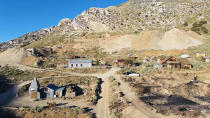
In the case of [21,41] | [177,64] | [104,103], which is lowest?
[104,103]

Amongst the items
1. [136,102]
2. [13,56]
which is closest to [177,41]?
[136,102]

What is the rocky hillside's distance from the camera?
108 metres

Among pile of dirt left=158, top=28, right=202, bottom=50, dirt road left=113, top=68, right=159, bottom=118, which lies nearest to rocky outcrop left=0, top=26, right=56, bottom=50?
pile of dirt left=158, top=28, right=202, bottom=50

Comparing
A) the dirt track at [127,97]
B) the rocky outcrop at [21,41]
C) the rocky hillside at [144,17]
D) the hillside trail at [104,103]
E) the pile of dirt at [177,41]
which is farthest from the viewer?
the rocky outcrop at [21,41]

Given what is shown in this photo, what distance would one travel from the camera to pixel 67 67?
59312 mm

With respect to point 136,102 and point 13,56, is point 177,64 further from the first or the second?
point 13,56

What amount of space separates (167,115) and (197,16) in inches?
4121

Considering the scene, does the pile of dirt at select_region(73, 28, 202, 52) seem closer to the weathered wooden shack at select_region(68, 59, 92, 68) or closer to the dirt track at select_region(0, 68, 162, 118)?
the weathered wooden shack at select_region(68, 59, 92, 68)

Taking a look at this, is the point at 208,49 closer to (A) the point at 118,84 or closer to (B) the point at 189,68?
(B) the point at 189,68

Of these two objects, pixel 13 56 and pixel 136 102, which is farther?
pixel 13 56

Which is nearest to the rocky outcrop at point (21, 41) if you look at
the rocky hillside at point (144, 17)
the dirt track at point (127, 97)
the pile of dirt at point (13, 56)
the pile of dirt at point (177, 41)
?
the rocky hillside at point (144, 17)

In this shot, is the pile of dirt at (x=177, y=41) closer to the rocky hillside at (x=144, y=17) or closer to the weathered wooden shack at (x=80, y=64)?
the rocky hillside at (x=144, y=17)

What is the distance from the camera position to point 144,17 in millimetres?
117500

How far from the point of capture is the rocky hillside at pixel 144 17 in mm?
108062
